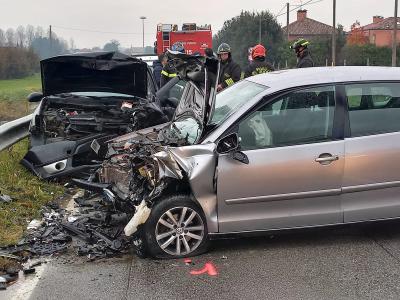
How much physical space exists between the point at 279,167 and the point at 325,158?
0.42 meters

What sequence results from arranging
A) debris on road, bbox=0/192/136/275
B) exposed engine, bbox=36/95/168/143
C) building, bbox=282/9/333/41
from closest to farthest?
1. debris on road, bbox=0/192/136/275
2. exposed engine, bbox=36/95/168/143
3. building, bbox=282/9/333/41

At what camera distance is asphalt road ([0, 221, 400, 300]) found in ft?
13.4

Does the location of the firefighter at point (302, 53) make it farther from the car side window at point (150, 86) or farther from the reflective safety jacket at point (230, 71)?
the car side window at point (150, 86)

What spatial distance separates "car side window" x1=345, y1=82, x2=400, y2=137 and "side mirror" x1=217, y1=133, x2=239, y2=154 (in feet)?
3.47

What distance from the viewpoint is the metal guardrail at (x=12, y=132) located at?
25.8 ft

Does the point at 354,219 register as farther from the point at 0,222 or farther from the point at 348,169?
the point at 0,222

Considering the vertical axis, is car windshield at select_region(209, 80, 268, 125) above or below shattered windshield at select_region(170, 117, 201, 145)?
above

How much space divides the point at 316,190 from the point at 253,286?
1090mm

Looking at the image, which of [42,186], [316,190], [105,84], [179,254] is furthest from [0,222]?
[105,84]

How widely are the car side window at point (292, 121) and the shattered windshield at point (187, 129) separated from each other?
548mm

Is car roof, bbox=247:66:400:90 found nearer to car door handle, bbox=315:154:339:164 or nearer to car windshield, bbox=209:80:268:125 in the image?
car windshield, bbox=209:80:268:125

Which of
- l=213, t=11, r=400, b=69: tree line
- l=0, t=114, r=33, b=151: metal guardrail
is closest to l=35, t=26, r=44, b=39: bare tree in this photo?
l=213, t=11, r=400, b=69: tree line

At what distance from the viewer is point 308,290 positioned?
410cm

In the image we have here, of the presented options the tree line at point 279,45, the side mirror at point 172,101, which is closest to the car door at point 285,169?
the side mirror at point 172,101
